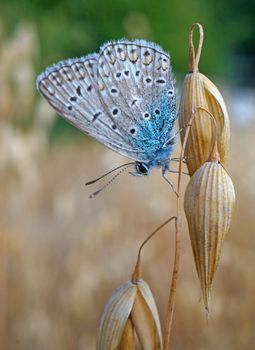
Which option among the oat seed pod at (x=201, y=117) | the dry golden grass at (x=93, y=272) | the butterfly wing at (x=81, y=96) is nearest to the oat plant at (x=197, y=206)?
the oat seed pod at (x=201, y=117)

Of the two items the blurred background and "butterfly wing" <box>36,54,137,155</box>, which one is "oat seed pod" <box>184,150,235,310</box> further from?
the blurred background

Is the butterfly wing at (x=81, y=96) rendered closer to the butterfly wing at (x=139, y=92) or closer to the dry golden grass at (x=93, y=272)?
the butterfly wing at (x=139, y=92)

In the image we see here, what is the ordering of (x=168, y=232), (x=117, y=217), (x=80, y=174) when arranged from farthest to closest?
(x=80, y=174)
(x=168, y=232)
(x=117, y=217)

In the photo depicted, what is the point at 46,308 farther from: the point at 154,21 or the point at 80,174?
the point at 154,21

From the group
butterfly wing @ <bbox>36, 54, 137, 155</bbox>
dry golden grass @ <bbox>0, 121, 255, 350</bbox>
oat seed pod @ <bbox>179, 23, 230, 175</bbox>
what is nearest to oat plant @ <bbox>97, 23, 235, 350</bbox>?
oat seed pod @ <bbox>179, 23, 230, 175</bbox>

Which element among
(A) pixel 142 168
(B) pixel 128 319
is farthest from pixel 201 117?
(B) pixel 128 319

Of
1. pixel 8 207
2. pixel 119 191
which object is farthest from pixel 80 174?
pixel 8 207
